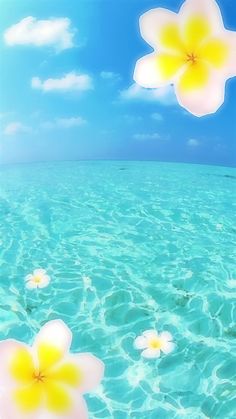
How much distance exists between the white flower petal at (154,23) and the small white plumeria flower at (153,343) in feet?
6.87

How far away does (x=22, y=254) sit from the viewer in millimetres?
3590

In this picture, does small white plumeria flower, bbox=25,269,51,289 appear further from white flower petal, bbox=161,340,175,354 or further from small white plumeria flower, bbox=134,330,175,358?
white flower petal, bbox=161,340,175,354

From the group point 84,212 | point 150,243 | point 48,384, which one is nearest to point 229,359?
point 150,243

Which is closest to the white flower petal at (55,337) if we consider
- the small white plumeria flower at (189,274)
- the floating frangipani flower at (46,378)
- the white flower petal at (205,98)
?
the floating frangipani flower at (46,378)

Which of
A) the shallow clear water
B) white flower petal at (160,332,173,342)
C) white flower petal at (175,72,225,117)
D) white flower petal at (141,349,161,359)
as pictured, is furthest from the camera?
white flower petal at (160,332,173,342)

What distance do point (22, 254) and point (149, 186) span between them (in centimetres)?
396

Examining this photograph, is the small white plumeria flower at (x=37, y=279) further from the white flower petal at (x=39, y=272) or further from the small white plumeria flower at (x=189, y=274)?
the small white plumeria flower at (x=189, y=274)

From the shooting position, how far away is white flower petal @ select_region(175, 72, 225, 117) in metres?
0.25

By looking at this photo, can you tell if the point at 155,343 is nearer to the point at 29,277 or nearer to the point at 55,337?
the point at 29,277

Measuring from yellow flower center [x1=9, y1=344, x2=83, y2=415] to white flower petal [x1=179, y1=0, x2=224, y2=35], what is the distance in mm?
226

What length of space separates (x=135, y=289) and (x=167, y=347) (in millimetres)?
648

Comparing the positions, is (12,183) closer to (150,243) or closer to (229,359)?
(150,243)

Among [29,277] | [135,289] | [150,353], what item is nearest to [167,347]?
[150,353]

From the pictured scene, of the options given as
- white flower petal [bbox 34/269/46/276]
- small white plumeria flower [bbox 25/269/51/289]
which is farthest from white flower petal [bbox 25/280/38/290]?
white flower petal [bbox 34/269/46/276]
